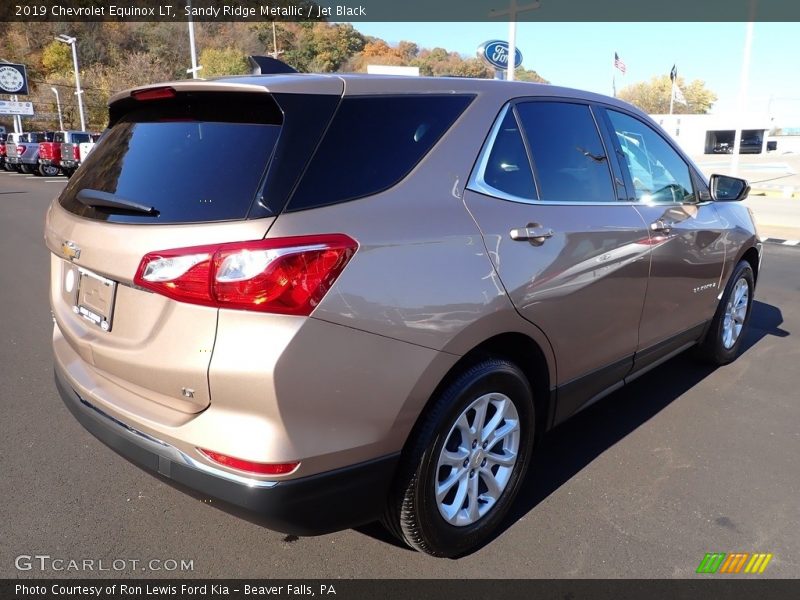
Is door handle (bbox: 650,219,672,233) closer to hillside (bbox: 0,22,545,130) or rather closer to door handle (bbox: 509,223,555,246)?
door handle (bbox: 509,223,555,246)

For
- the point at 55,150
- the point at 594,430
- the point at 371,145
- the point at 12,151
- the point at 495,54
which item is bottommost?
the point at 594,430

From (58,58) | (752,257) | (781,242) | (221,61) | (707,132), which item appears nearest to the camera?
(752,257)

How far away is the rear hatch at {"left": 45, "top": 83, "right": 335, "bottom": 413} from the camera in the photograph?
1.83 m

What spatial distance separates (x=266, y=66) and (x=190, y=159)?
2.87 ft

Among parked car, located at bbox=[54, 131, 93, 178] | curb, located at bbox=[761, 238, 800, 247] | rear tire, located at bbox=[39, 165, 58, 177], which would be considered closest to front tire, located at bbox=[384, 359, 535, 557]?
curb, located at bbox=[761, 238, 800, 247]

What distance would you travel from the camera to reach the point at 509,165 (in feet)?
8.27

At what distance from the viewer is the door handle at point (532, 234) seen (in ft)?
7.78

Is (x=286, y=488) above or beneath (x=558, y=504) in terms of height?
above

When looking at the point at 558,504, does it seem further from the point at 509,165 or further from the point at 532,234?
the point at 509,165

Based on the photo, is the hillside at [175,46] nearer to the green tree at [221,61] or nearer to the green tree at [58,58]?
the green tree at [58,58]

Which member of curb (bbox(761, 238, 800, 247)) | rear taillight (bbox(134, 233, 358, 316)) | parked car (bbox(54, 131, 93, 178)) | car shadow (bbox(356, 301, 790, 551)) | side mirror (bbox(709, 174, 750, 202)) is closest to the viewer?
rear taillight (bbox(134, 233, 358, 316))

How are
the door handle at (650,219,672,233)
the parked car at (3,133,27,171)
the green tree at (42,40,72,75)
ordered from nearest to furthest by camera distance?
the door handle at (650,219,672,233) < the parked car at (3,133,27,171) < the green tree at (42,40,72,75)

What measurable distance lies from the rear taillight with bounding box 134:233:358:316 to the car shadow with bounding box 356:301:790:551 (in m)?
1.30

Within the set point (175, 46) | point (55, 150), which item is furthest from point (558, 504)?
point (175, 46)
